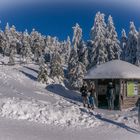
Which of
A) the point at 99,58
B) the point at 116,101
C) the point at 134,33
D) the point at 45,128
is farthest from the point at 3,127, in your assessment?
the point at 134,33

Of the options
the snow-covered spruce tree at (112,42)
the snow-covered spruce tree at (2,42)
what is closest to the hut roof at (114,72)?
the snow-covered spruce tree at (112,42)

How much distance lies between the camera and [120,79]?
26.2 meters

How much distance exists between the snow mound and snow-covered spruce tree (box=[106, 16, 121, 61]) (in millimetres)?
33556

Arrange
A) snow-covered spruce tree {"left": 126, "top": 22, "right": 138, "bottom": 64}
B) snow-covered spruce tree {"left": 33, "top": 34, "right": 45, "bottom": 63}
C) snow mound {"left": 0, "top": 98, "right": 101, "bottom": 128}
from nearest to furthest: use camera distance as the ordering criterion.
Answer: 1. snow mound {"left": 0, "top": 98, "right": 101, "bottom": 128}
2. snow-covered spruce tree {"left": 126, "top": 22, "right": 138, "bottom": 64}
3. snow-covered spruce tree {"left": 33, "top": 34, "right": 45, "bottom": 63}

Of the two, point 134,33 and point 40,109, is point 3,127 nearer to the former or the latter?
point 40,109

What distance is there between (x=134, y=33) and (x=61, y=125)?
51475 mm

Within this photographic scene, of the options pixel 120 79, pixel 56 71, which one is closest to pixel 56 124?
pixel 120 79

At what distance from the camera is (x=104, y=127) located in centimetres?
1747

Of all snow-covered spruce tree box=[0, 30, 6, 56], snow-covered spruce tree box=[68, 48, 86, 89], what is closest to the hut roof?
snow-covered spruce tree box=[68, 48, 86, 89]

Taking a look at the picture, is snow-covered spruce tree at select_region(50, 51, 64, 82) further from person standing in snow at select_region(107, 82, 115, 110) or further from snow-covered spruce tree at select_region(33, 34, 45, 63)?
snow-covered spruce tree at select_region(33, 34, 45, 63)

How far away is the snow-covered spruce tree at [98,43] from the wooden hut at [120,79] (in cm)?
2136

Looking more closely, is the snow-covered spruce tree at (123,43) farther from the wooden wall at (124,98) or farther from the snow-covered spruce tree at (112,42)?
the wooden wall at (124,98)

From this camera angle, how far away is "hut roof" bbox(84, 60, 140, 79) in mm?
26141

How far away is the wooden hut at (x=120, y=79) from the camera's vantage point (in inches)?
1030
